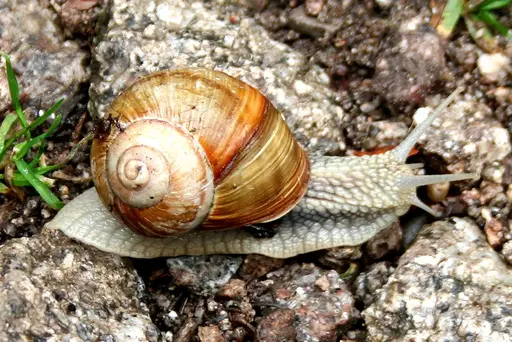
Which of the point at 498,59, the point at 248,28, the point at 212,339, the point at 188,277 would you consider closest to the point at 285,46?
the point at 248,28

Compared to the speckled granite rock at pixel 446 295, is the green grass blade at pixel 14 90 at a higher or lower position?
higher

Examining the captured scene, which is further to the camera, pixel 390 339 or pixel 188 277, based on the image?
pixel 188 277

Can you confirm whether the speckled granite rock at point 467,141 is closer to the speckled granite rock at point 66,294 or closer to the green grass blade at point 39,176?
the speckled granite rock at point 66,294

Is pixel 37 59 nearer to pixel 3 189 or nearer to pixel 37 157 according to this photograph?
pixel 37 157

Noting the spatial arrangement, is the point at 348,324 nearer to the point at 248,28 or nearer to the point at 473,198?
the point at 473,198

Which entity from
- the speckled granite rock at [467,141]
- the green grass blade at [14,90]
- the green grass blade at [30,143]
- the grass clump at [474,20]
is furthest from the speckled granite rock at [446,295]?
the green grass blade at [14,90]

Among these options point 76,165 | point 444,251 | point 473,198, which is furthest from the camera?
point 76,165

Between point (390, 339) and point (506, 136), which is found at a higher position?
point (506, 136)

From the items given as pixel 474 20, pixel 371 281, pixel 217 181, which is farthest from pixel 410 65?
pixel 217 181
